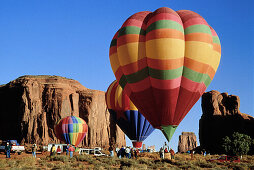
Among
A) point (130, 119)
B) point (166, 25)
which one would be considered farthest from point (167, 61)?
point (130, 119)

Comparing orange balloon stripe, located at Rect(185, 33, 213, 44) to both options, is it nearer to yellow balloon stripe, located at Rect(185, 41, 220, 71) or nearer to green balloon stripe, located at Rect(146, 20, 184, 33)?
yellow balloon stripe, located at Rect(185, 41, 220, 71)

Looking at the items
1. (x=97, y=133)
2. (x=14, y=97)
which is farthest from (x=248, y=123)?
(x=14, y=97)

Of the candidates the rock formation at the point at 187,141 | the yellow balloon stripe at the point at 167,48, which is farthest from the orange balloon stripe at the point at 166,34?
the rock formation at the point at 187,141

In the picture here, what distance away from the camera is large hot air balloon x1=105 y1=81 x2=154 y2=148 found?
28266 millimetres

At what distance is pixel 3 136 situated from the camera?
236 ft

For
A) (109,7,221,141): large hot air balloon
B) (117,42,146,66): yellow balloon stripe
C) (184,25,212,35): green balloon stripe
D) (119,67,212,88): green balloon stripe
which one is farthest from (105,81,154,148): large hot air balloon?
(184,25,212,35): green balloon stripe

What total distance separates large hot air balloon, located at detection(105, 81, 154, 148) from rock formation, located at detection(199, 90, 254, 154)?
4883 centimetres

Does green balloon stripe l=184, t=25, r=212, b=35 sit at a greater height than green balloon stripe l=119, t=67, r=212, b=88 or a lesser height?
greater

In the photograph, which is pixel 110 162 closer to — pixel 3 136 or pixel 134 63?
pixel 134 63

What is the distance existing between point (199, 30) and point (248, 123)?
5809cm

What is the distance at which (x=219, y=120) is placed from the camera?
254 feet

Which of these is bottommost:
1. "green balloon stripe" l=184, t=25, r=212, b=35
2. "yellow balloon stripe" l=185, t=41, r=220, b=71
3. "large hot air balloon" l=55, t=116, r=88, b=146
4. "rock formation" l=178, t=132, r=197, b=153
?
"rock formation" l=178, t=132, r=197, b=153

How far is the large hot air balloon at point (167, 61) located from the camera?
18859mm

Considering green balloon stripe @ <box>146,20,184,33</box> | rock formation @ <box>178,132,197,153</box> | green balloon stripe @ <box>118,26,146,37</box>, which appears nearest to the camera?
green balloon stripe @ <box>146,20,184,33</box>
